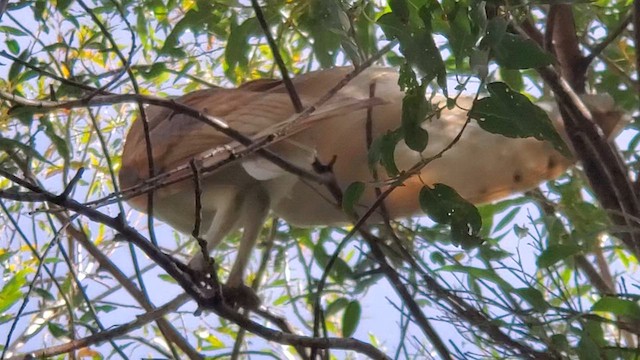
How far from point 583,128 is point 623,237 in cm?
12

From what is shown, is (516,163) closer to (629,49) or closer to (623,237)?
(623,237)

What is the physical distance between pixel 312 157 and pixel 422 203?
0.23 metres

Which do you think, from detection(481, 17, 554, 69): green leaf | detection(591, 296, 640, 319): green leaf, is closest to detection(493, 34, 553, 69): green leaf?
detection(481, 17, 554, 69): green leaf

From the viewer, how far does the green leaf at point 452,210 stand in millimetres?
569

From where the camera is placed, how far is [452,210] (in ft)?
1.87

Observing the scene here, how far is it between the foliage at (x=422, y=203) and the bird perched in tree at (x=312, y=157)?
0.13 ft

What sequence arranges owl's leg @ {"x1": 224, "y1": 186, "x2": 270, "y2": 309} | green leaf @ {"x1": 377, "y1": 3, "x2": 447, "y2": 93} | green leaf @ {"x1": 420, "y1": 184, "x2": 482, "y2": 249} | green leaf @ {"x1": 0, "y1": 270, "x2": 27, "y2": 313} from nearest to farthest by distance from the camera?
green leaf @ {"x1": 377, "y1": 3, "x2": 447, "y2": 93}
green leaf @ {"x1": 420, "y1": 184, "x2": 482, "y2": 249}
owl's leg @ {"x1": 224, "y1": 186, "x2": 270, "y2": 309}
green leaf @ {"x1": 0, "y1": 270, "x2": 27, "y2": 313}

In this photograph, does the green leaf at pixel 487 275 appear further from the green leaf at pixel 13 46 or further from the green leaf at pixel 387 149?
the green leaf at pixel 13 46

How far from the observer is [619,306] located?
1.97 ft

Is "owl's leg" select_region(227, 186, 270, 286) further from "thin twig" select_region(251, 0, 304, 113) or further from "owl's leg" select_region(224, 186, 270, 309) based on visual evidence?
"thin twig" select_region(251, 0, 304, 113)

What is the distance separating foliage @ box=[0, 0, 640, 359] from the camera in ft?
1.60

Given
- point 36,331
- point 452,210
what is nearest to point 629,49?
point 452,210

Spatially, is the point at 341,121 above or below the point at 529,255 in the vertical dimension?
above

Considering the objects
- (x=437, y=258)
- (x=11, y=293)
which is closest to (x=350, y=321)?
(x=437, y=258)
